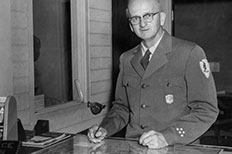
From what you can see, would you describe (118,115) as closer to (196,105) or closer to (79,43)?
(196,105)

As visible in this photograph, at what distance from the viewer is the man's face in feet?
6.18

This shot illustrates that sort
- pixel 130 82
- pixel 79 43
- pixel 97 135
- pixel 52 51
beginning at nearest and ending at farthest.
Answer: pixel 97 135 → pixel 130 82 → pixel 52 51 → pixel 79 43

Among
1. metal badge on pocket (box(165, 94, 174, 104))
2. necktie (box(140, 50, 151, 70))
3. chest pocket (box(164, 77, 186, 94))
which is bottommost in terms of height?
metal badge on pocket (box(165, 94, 174, 104))

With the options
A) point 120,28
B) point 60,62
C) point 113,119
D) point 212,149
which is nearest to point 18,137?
point 113,119

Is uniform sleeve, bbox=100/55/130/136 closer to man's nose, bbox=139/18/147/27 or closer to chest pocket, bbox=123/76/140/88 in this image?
chest pocket, bbox=123/76/140/88

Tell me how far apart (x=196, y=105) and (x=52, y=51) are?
4.98 ft

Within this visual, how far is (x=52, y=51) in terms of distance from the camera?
311cm

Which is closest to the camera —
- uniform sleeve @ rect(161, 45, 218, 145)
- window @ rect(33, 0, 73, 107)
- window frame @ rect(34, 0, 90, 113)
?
uniform sleeve @ rect(161, 45, 218, 145)

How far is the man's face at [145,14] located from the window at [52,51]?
1095 millimetres

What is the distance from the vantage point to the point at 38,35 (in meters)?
2.88

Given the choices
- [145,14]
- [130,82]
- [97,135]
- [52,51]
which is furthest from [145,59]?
[52,51]

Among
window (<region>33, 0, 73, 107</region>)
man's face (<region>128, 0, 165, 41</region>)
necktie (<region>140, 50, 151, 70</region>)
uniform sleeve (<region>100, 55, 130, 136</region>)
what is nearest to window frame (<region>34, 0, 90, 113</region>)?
window (<region>33, 0, 73, 107</region>)

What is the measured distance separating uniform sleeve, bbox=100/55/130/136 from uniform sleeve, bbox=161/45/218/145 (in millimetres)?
265

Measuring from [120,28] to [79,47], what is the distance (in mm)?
590
